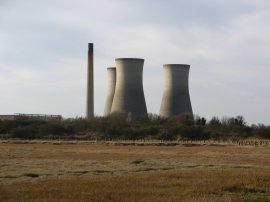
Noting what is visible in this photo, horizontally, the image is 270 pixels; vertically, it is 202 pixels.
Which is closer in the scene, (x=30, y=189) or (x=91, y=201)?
(x=91, y=201)

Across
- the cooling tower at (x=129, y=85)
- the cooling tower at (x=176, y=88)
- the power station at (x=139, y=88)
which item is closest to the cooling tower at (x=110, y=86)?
the power station at (x=139, y=88)

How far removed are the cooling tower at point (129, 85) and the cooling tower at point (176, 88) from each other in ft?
8.34

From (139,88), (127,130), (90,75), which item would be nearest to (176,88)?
(139,88)

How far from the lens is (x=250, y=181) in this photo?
11992mm

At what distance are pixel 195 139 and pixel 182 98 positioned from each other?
4.14 m

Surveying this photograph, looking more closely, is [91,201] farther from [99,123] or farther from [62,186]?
[99,123]

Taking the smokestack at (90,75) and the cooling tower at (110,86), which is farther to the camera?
A: the cooling tower at (110,86)

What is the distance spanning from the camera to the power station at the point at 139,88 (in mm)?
A: 48281

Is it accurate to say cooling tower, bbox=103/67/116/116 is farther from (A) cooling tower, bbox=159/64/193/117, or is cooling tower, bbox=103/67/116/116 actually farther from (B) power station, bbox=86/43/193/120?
(A) cooling tower, bbox=159/64/193/117

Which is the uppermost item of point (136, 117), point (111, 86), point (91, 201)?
point (111, 86)

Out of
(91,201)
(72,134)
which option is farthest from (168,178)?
(72,134)

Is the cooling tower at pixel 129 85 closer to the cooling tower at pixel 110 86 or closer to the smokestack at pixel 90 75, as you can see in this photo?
the smokestack at pixel 90 75

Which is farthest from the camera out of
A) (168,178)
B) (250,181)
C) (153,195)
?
(168,178)

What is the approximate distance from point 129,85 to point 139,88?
4.08 feet
